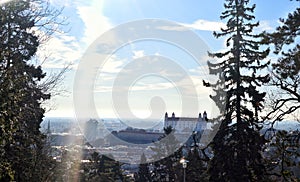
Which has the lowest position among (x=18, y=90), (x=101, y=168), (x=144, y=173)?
(x=144, y=173)

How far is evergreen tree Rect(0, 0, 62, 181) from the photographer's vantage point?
9164 millimetres

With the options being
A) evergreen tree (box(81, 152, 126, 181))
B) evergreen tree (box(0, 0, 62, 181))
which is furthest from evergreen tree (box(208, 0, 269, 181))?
evergreen tree (box(81, 152, 126, 181))

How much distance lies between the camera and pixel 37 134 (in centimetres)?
1441

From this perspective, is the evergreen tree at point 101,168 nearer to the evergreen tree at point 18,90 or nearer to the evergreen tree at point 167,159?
the evergreen tree at point 167,159

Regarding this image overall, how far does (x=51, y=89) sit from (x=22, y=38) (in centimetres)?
213

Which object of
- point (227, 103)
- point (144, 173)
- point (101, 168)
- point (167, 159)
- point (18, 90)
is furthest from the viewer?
point (144, 173)

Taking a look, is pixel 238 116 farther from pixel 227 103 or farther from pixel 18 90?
pixel 18 90

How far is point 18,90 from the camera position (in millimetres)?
9711

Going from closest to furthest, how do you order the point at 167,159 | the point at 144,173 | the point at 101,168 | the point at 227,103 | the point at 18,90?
the point at 18,90 → the point at 227,103 → the point at 167,159 → the point at 101,168 → the point at 144,173

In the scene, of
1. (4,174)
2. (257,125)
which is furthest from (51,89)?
(257,125)

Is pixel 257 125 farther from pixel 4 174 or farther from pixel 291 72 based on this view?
pixel 4 174

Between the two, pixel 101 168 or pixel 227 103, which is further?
pixel 101 168

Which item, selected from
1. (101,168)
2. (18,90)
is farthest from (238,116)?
(101,168)

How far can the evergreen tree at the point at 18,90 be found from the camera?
361 inches
